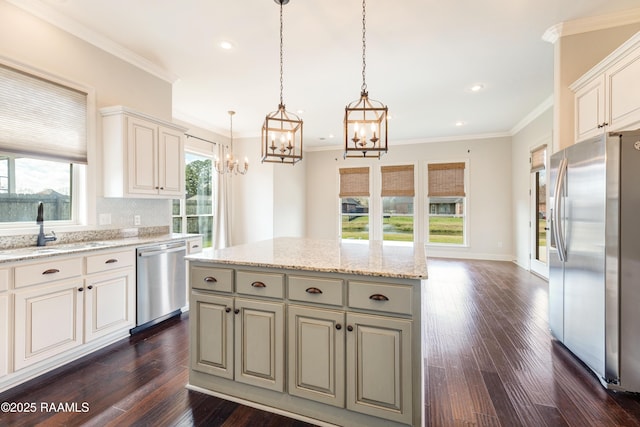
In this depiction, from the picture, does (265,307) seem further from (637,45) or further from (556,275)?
(637,45)

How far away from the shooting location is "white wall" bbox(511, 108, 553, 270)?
5155 mm

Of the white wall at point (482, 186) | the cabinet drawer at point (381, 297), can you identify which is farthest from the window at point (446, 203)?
the cabinet drawer at point (381, 297)

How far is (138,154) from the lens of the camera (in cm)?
323

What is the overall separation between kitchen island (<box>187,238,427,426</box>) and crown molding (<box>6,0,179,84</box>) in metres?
2.59

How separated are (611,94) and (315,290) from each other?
2848 millimetres

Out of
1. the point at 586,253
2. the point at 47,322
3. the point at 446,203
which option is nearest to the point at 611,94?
the point at 586,253

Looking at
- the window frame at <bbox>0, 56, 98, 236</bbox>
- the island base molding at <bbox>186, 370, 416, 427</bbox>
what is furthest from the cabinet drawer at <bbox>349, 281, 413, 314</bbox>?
the window frame at <bbox>0, 56, 98, 236</bbox>

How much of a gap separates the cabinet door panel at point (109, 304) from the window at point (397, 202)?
235 inches

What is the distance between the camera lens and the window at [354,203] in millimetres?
7910

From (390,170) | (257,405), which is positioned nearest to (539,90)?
(390,170)

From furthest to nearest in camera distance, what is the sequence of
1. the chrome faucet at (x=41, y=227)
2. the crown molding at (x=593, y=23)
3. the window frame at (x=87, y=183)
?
the window frame at (x=87, y=183) < the crown molding at (x=593, y=23) < the chrome faucet at (x=41, y=227)

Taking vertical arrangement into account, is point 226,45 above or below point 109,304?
above

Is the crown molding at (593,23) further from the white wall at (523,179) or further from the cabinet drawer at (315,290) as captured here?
the cabinet drawer at (315,290)

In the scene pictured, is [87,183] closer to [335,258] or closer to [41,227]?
[41,227]
